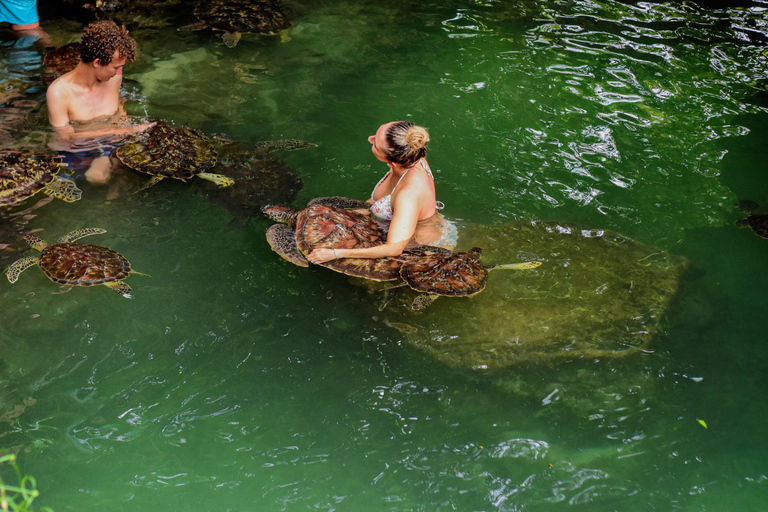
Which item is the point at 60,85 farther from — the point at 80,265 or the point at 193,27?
the point at 193,27

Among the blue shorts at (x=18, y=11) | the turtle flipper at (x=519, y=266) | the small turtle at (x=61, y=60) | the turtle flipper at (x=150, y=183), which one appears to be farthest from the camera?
the blue shorts at (x=18, y=11)

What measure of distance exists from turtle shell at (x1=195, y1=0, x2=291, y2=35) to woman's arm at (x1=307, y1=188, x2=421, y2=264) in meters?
4.78

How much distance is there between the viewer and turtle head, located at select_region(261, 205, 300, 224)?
4.38 meters

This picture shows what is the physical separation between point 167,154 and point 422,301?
8.77ft

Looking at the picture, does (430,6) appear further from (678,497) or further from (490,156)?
(678,497)

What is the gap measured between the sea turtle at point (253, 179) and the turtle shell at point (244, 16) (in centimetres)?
259

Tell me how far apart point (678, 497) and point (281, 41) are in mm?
6702

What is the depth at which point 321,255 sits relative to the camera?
380cm

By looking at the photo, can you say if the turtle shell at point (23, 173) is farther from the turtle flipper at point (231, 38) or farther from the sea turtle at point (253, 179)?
the turtle flipper at point (231, 38)

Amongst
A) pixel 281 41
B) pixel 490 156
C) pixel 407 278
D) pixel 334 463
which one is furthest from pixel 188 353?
pixel 281 41

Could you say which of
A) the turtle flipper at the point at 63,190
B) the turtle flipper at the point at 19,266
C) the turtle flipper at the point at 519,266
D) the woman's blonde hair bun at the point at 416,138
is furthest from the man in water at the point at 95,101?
the turtle flipper at the point at 519,266

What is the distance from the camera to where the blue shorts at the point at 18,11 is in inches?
256

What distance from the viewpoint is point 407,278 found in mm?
3684

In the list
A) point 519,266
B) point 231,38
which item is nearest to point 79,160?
point 231,38
